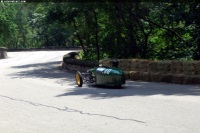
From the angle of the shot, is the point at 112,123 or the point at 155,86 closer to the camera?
the point at 112,123

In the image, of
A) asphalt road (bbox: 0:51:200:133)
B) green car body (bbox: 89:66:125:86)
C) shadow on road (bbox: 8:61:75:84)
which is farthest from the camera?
shadow on road (bbox: 8:61:75:84)

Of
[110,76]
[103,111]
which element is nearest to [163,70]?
[110,76]

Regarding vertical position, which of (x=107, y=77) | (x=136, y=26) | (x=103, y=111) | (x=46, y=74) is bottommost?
(x=46, y=74)

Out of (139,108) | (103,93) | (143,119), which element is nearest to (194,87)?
(103,93)

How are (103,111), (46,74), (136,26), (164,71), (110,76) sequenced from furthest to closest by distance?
(46,74) → (136,26) → (164,71) → (110,76) → (103,111)

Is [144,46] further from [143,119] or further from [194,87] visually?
[143,119]

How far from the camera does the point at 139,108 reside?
10.4 meters

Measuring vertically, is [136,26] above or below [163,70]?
above

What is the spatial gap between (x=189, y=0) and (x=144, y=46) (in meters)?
3.99

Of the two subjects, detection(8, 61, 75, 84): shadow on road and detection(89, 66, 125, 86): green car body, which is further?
detection(8, 61, 75, 84): shadow on road

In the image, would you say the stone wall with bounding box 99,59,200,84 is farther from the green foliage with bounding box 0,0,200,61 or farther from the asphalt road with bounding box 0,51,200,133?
the green foliage with bounding box 0,0,200,61

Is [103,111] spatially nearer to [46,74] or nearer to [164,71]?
[164,71]

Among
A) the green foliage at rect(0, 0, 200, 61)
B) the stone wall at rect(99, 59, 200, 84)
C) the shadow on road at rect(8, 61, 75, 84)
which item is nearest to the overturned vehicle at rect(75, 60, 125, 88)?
the stone wall at rect(99, 59, 200, 84)

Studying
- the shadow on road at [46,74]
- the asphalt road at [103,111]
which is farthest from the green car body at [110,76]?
the shadow on road at [46,74]
